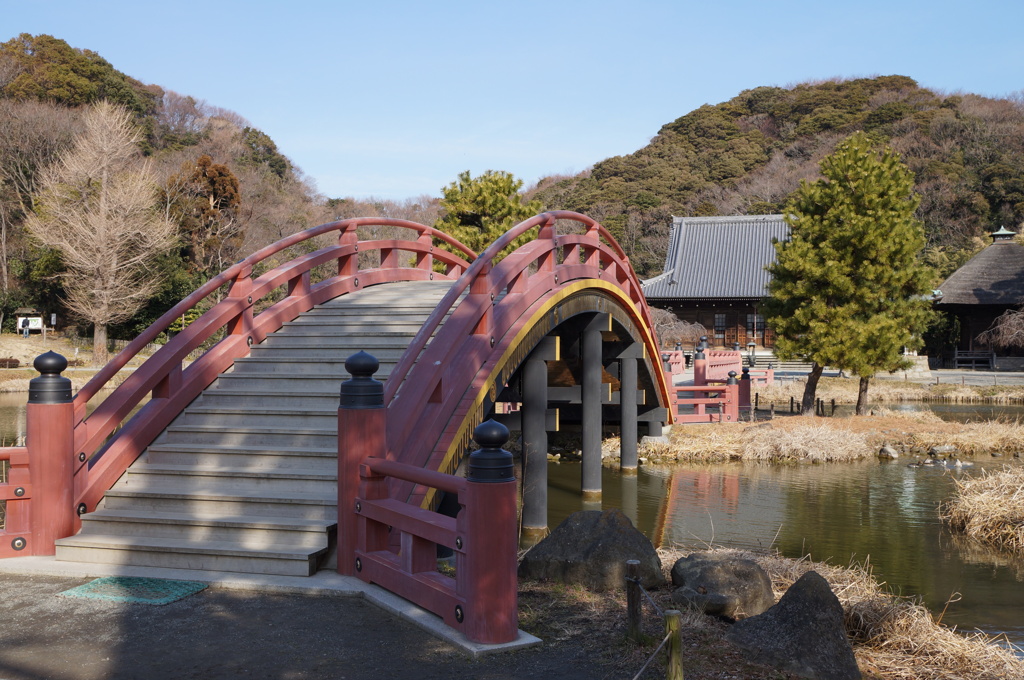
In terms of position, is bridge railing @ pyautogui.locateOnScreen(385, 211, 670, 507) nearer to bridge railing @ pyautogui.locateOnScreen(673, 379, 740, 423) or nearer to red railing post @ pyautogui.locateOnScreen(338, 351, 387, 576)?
red railing post @ pyautogui.locateOnScreen(338, 351, 387, 576)

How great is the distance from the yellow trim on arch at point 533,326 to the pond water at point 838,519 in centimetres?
260

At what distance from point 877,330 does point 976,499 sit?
28.6 feet

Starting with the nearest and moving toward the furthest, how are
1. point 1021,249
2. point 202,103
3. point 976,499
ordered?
1. point 976,499
2. point 1021,249
3. point 202,103

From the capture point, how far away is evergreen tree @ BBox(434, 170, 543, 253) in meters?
24.5

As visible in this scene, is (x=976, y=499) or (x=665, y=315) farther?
(x=665, y=315)

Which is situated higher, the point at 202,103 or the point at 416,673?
the point at 202,103

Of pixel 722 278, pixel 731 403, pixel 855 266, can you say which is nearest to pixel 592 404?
pixel 731 403

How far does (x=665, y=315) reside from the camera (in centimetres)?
3706

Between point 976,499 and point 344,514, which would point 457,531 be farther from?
point 976,499

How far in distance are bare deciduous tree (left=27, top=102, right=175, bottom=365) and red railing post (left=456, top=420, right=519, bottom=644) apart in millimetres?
30252

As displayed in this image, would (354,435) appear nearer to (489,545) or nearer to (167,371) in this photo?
(489,545)

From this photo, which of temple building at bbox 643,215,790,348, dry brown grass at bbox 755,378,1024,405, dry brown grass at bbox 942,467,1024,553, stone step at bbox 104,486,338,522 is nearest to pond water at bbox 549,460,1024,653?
dry brown grass at bbox 942,467,1024,553

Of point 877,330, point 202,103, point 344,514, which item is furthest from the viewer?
point 202,103

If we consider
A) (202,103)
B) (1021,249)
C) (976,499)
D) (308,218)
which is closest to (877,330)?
(976,499)
